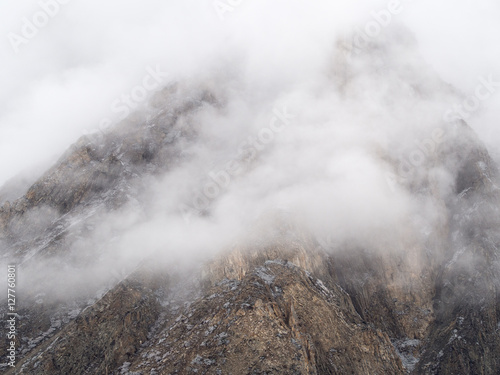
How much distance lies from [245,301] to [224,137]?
355 ft

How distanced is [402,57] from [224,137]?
372ft

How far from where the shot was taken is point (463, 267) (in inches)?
4616

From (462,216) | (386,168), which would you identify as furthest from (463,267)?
(386,168)

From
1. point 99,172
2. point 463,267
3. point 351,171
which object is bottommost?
point 463,267

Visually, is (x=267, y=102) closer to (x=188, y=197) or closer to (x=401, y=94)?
(x=401, y=94)

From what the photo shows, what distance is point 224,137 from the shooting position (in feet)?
563

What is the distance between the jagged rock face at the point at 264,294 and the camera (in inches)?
2803

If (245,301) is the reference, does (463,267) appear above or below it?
below

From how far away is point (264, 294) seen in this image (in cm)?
7788

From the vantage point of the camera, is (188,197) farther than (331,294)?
Yes

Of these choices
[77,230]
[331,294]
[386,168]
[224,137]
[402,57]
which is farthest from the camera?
[402,57]

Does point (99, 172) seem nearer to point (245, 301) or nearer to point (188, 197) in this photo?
point (188, 197)

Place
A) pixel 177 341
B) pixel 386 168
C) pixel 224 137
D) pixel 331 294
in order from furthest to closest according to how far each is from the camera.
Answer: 1. pixel 224 137
2. pixel 386 168
3. pixel 331 294
4. pixel 177 341

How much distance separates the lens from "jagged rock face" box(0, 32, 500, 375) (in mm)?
71188
